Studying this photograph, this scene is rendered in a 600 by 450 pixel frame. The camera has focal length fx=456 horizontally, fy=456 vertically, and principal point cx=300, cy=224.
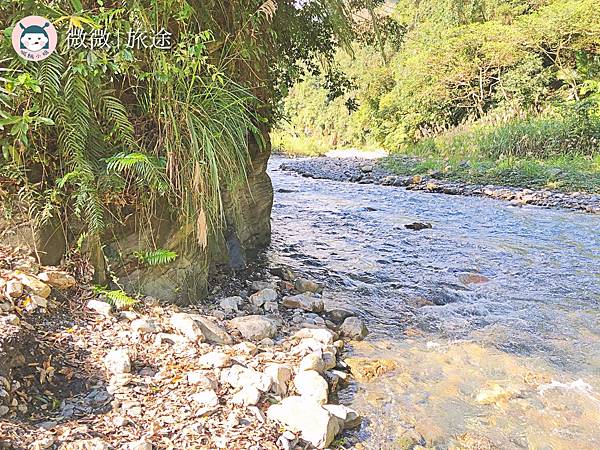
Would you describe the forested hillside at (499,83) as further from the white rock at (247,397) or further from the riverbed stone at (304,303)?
the white rock at (247,397)

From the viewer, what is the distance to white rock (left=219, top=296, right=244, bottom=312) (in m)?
2.72

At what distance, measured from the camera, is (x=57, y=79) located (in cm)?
181

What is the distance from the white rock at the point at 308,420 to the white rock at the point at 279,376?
0.10 metres

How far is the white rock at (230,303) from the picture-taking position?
2.72 m

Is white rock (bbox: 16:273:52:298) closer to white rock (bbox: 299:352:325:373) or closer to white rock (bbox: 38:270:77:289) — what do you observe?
white rock (bbox: 38:270:77:289)

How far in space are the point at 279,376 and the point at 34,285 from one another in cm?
107

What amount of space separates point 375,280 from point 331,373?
167 cm

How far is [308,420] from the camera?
5.45 feet

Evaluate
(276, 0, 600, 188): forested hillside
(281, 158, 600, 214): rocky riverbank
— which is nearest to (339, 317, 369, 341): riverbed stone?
(281, 158, 600, 214): rocky riverbank

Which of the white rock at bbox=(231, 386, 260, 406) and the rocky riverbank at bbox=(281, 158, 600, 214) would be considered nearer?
the white rock at bbox=(231, 386, 260, 406)

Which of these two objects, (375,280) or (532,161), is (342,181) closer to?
(532,161)

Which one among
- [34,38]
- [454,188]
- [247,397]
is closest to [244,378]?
[247,397]

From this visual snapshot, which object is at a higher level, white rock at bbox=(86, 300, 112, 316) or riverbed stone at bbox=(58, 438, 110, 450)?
white rock at bbox=(86, 300, 112, 316)

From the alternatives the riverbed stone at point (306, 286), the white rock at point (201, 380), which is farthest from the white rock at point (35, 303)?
the riverbed stone at point (306, 286)
